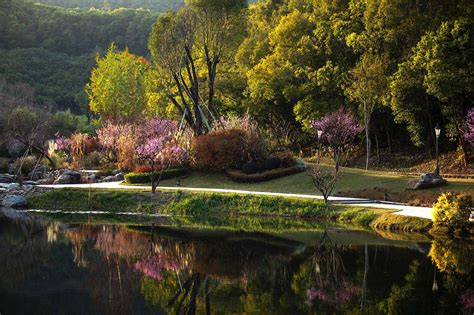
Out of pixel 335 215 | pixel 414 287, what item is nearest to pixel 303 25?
pixel 335 215

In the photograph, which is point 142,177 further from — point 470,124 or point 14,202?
point 470,124

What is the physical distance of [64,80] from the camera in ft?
275

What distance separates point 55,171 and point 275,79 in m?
16.6

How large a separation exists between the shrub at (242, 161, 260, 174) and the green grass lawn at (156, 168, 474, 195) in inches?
41.2

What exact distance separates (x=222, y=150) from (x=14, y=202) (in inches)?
439

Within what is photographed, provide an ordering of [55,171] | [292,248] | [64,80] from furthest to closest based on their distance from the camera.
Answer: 1. [64,80]
2. [55,171]
3. [292,248]

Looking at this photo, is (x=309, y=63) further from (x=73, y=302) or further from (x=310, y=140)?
(x=73, y=302)

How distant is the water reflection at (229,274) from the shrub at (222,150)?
475 inches

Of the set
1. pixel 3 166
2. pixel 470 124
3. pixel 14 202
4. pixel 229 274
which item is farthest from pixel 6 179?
pixel 470 124

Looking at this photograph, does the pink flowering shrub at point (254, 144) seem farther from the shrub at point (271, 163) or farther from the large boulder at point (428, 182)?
the large boulder at point (428, 182)

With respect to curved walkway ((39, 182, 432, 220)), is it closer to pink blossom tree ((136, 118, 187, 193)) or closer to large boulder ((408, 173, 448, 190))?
pink blossom tree ((136, 118, 187, 193))

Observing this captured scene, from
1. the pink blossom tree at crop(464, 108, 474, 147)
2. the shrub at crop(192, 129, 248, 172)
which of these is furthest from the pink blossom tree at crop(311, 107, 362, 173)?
the pink blossom tree at crop(464, 108, 474, 147)

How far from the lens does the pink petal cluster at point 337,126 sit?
126 feet

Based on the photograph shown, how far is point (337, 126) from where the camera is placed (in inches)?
1532
